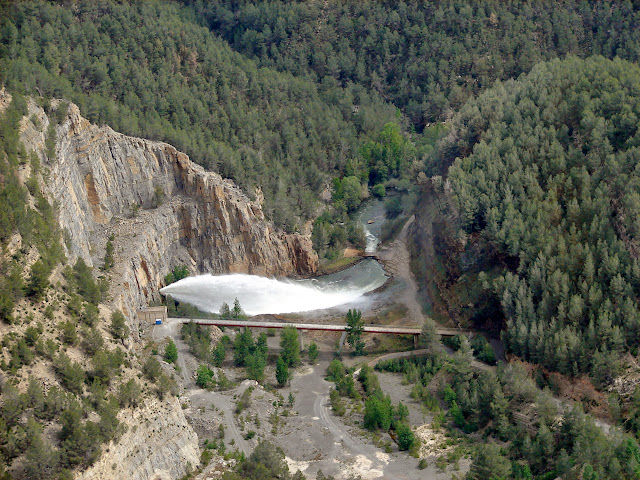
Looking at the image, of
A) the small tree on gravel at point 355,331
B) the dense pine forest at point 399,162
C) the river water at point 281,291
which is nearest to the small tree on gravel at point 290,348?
the small tree on gravel at point 355,331

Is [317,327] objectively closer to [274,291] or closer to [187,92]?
[274,291]

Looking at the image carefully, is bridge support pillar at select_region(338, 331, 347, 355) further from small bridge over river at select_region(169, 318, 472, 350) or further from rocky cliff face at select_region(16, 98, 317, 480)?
rocky cliff face at select_region(16, 98, 317, 480)

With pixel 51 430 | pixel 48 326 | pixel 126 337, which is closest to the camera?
pixel 51 430

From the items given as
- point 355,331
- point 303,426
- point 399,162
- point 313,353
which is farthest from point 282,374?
point 399,162

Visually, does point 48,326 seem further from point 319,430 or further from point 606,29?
point 606,29

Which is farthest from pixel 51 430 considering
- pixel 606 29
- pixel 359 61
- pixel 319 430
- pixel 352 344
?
pixel 606 29

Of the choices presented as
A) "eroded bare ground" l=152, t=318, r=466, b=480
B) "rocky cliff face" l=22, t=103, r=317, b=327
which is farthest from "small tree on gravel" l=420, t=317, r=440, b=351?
"rocky cliff face" l=22, t=103, r=317, b=327
